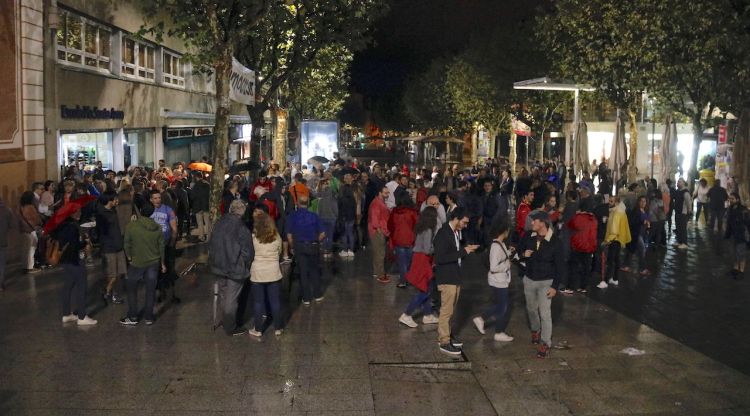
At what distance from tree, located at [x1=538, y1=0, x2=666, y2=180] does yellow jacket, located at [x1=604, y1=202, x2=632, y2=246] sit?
493 inches

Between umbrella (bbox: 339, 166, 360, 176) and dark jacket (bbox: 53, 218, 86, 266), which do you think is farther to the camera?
umbrella (bbox: 339, 166, 360, 176)

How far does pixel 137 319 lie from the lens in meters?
10.2

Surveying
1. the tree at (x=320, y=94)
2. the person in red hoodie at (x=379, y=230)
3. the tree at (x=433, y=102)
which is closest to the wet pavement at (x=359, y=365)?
the person in red hoodie at (x=379, y=230)

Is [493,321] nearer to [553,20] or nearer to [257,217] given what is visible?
[257,217]

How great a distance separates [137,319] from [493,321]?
15.5 feet

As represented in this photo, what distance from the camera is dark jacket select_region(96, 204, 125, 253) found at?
35.1ft

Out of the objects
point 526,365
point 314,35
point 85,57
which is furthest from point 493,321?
point 85,57

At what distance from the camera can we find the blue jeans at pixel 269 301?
9.69 metres

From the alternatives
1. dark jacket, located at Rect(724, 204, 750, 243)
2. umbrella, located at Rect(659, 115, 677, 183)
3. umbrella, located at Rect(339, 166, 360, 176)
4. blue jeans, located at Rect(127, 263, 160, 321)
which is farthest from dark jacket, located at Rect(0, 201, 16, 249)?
umbrella, located at Rect(659, 115, 677, 183)

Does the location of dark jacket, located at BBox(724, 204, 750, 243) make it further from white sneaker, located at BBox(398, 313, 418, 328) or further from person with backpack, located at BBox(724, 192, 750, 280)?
white sneaker, located at BBox(398, 313, 418, 328)

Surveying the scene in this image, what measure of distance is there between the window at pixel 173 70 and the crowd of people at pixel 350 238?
11.0 m

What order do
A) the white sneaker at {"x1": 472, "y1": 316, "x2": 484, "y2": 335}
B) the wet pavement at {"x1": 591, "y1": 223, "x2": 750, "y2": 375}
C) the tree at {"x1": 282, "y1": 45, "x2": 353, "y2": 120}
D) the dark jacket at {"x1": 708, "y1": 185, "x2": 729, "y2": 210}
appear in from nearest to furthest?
the white sneaker at {"x1": 472, "y1": 316, "x2": 484, "y2": 335} → the wet pavement at {"x1": 591, "y1": 223, "x2": 750, "y2": 375} → the dark jacket at {"x1": 708, "y1": 185, "x2": 729, "y2": 210} → the tree at {"x1": 282, "y1": 45, "x2": 353, "y2": 120}

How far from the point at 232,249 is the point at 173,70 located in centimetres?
2239

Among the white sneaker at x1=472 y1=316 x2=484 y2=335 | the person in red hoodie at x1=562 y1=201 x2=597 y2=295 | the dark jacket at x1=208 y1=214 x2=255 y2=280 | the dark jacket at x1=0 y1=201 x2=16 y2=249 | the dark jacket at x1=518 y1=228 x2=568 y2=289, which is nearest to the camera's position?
the dark jacket at x1=518 y1=228 x2=568 y2=289
